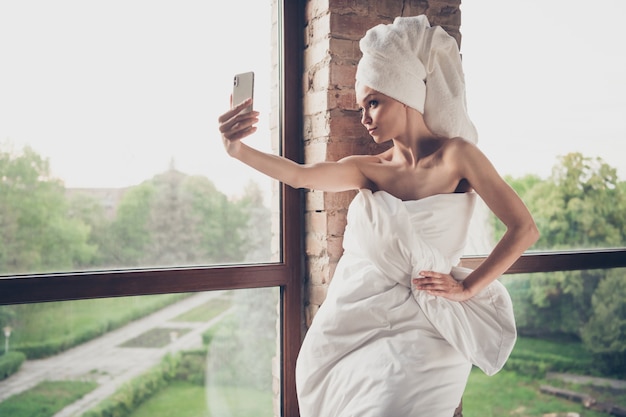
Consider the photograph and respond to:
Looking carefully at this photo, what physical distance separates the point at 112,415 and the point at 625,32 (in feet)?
8.41

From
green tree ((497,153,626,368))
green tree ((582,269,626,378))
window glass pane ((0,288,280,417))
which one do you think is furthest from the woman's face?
green tree ((582,269,626,378))

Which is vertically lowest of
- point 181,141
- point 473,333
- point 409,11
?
point 473,333

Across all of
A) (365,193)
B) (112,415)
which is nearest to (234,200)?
(365,193)

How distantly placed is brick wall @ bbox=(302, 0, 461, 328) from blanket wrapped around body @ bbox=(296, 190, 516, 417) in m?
0.28

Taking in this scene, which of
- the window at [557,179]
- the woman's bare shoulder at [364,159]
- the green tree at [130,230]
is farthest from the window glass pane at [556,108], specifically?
the green tree at [130,230]

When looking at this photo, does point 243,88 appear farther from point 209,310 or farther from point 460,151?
point 209,310

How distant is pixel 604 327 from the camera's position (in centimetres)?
266

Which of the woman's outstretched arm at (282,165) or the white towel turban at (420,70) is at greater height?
the white towel turban at (420,70)

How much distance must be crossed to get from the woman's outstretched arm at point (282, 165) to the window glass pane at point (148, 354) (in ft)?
1.55

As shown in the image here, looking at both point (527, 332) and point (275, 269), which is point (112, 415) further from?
point (527, 332)

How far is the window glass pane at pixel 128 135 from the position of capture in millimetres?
1742

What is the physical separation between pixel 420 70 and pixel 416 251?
494mm

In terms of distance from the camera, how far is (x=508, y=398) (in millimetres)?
2480

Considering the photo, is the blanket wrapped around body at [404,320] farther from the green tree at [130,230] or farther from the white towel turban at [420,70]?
the green tree at [130,230]
